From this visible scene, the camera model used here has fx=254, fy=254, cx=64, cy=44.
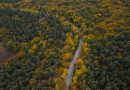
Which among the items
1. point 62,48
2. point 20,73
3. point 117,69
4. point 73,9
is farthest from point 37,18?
point 117,69

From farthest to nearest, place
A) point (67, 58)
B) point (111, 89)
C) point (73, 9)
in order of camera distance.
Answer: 1. point (73, 9)
2. point (67, 58)
3. point (111, 89)

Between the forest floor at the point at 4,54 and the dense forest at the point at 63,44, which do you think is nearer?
the dense forest at the point at 63,44

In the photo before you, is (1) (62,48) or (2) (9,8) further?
(2) (9,8)

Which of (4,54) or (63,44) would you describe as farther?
(4,54)

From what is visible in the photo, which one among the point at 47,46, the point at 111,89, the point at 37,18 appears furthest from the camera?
the point at 37,18

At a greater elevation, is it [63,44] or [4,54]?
[63,44]

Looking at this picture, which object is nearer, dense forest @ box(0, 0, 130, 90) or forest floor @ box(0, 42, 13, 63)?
dense forest @ box(0, 0, 130, 90)

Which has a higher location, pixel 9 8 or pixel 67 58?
pixel 9 8

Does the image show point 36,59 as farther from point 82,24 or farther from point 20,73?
point 82,24
